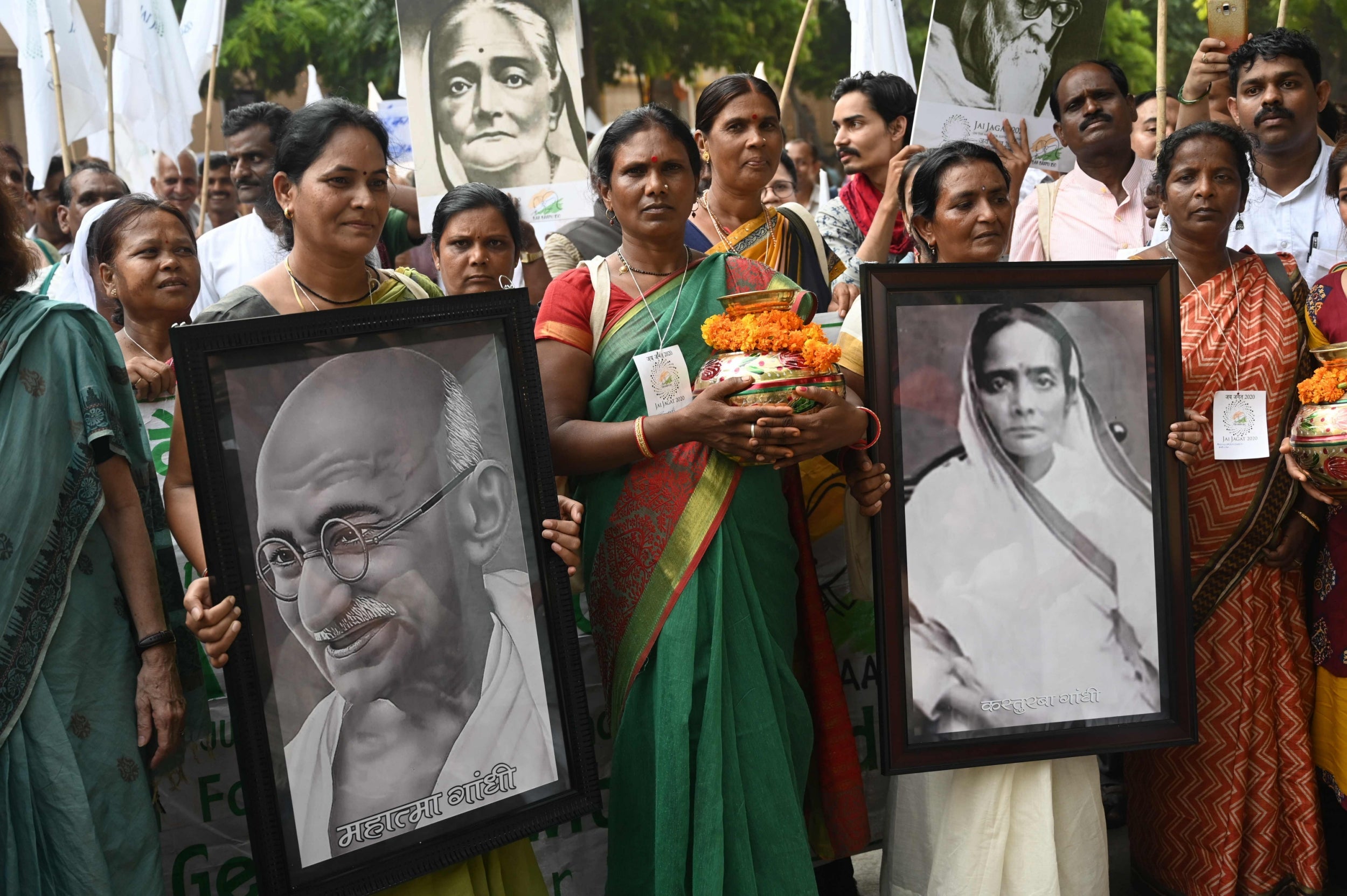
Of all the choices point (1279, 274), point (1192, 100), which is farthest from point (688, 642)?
point (1192, 100)

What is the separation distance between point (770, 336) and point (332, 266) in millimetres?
973

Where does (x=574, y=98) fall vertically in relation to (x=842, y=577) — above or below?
above

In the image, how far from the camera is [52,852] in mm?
2246

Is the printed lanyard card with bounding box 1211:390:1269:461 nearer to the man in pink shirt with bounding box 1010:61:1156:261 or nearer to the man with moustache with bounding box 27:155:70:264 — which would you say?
the man in pink shirt with bounding box 1010:61:1156:261

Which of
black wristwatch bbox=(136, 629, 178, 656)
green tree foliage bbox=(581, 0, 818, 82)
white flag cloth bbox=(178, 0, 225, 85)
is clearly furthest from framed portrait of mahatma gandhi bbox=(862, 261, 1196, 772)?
green tree foliage bbox=(581, 0, 818, 82)

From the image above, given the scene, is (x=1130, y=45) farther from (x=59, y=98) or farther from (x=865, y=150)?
(x=59, y=98)

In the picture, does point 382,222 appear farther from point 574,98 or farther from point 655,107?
point 574,98

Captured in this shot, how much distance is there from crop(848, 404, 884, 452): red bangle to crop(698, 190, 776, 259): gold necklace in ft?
4.15

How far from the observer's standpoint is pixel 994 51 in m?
4.77

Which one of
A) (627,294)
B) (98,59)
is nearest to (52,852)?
(627,294)

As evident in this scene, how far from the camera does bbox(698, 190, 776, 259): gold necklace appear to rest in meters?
3.89

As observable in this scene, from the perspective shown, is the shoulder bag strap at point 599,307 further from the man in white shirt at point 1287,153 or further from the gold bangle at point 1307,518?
the man in white shirt at point 1287,153

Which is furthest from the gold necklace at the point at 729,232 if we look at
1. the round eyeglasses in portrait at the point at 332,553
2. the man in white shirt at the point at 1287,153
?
the round eyeglasses in portrait at the point at 332,553

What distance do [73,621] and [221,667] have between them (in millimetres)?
354
